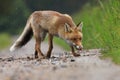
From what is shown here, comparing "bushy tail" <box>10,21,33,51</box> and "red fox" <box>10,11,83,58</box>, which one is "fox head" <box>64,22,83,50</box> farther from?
"bushy tail" <box>10,21,33,51</box>

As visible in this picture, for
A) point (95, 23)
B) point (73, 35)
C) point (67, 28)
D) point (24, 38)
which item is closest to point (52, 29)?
point (67, 28)

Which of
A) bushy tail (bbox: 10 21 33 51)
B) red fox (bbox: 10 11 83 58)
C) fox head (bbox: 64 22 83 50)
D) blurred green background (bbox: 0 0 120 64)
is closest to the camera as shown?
blurred green background (bbox: 0 0 120 64)

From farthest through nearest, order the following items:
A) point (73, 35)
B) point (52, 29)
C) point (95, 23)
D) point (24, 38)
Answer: point (95, 23), point (24, 38), point (52, 29), point (73, 35)

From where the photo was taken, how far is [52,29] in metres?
15.6

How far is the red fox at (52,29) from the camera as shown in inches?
601

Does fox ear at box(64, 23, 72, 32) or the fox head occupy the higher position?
fox ear at box(64, 23, 72, 32)

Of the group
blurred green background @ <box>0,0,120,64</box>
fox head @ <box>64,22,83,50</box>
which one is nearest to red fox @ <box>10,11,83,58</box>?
fox head @ <box>64,22,83,50</box>

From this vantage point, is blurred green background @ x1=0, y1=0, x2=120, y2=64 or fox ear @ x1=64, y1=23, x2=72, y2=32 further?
fox ear @ x1=64, y1=23, x2=72, y2=32

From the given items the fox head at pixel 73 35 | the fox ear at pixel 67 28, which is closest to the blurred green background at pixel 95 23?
the fox head at pixel 73 35

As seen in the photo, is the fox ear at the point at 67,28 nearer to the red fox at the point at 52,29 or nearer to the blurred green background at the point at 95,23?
the red fox at the point at 52,29

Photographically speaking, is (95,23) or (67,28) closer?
(67,28)

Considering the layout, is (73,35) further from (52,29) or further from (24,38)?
(24,38)

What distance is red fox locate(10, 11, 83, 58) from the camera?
50.1 feet

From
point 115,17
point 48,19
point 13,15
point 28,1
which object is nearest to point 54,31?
point 48,19
